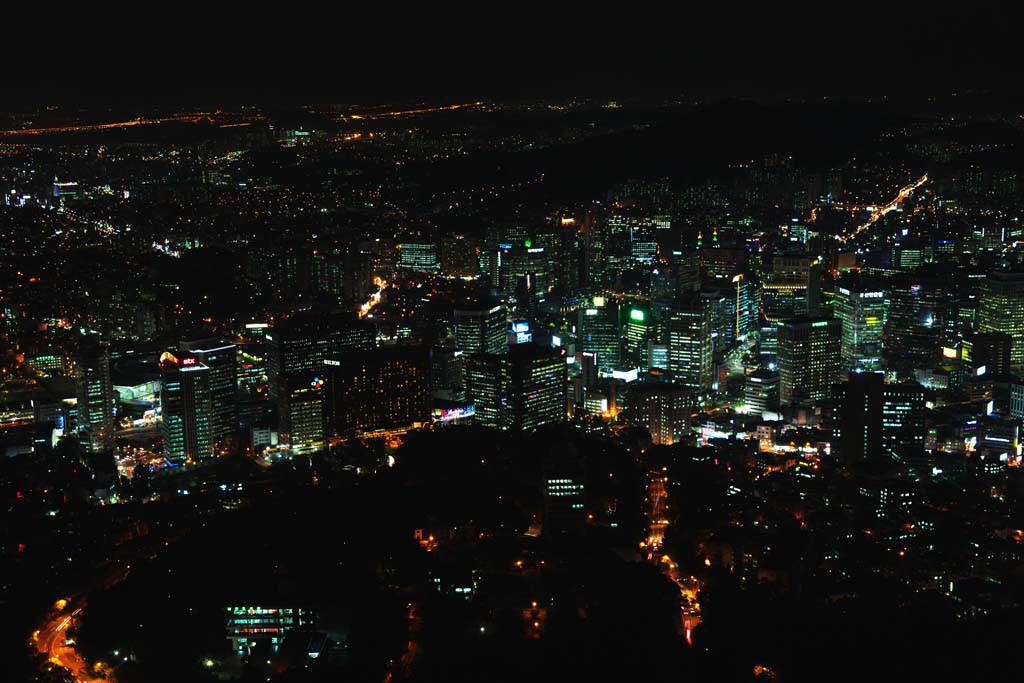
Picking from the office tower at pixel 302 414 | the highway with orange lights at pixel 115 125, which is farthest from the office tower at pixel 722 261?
the highway with orange lights at pixel 115 125

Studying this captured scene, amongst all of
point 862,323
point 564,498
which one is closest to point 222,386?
point 564,498

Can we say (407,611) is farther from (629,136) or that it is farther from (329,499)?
(629,136)

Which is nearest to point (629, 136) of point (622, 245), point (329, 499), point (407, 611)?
point (622, 245)

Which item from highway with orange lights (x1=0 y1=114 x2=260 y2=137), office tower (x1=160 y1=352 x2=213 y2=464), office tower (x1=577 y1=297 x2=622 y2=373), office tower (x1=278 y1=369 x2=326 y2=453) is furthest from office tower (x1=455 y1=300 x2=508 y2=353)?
highway with orange lights (x1=0 y1=114 x2=260 y2=137)

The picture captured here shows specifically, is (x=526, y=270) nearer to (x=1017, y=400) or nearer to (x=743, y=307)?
(x=743, y=307)

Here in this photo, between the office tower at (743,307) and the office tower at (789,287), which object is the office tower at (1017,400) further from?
the office tower at (789,287)

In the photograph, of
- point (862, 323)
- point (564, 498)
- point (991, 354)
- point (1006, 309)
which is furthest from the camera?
point (862, 323)
